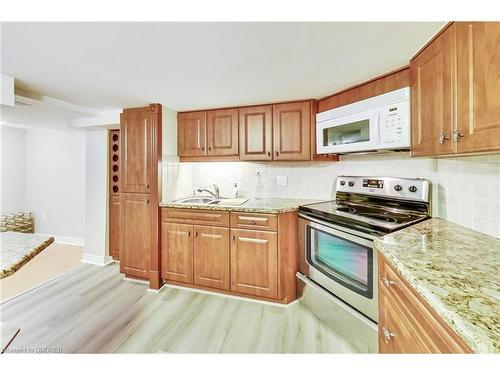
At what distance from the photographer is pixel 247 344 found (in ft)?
5.08

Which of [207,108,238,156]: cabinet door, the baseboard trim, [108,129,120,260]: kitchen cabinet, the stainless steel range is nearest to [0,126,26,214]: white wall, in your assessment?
the baseboard trim

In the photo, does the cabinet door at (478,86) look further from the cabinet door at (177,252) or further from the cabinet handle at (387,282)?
the cabinet door at (177,252)

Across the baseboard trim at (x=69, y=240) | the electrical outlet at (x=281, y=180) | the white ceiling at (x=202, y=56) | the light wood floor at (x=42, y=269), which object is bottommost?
the light wood floor at (x=42, y=269)

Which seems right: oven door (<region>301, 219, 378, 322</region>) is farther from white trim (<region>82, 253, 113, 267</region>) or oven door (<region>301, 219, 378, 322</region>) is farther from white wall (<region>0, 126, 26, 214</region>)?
white wall (<region>0, 126, 26, 214</region>)

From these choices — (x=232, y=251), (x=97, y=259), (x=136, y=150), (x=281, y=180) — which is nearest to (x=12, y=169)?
(x=97, y=259)

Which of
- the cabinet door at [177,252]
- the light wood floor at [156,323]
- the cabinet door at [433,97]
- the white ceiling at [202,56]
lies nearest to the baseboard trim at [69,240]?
the light wood floor at [156,323]

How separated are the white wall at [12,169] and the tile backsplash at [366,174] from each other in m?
3.73

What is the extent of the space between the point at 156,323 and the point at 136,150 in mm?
1738

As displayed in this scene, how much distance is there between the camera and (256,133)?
91.7 inches

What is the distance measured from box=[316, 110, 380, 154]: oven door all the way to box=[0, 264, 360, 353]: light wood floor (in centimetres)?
151

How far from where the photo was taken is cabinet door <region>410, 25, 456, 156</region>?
3.36 ft

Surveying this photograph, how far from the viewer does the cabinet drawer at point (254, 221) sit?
1.97m
